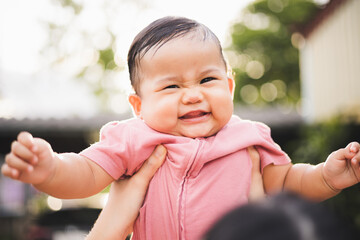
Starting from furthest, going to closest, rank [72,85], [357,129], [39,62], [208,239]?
1. [72,85]
2. [39,62]
3. [357,129]
4. [208,239]

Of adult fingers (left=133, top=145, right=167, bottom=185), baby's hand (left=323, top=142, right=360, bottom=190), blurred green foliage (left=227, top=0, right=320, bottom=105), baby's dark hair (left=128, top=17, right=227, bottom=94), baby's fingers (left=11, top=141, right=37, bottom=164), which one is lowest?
baby's hand (left=323, top=142, right=360, bottom=190)

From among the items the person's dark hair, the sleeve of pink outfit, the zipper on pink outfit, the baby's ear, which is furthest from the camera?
the baby's ear

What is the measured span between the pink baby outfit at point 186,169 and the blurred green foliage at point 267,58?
24.5 meters

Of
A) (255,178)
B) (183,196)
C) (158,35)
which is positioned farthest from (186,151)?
(158,35)

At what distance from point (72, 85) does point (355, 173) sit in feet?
74.7

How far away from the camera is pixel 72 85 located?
2320cm

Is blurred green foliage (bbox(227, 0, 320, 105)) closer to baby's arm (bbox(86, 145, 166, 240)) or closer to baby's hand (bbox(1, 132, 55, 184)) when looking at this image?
baby's arm (bbox(86, 145, 166, 240))

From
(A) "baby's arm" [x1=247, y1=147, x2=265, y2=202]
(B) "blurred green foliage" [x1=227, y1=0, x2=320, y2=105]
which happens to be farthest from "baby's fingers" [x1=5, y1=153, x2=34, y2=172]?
(B) "blurred green foliage" [x1=227, y1=0, x2=320, y2=105]

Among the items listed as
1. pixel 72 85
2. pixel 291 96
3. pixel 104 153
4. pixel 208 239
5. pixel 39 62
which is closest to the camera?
pixel 208 239

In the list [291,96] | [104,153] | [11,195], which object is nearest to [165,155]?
[104,153]

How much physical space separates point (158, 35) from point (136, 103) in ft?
1.11

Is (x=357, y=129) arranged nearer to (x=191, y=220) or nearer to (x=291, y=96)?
(x=191, y=220)

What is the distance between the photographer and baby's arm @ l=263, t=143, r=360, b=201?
1.58 m

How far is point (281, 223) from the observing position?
0.71 metres
